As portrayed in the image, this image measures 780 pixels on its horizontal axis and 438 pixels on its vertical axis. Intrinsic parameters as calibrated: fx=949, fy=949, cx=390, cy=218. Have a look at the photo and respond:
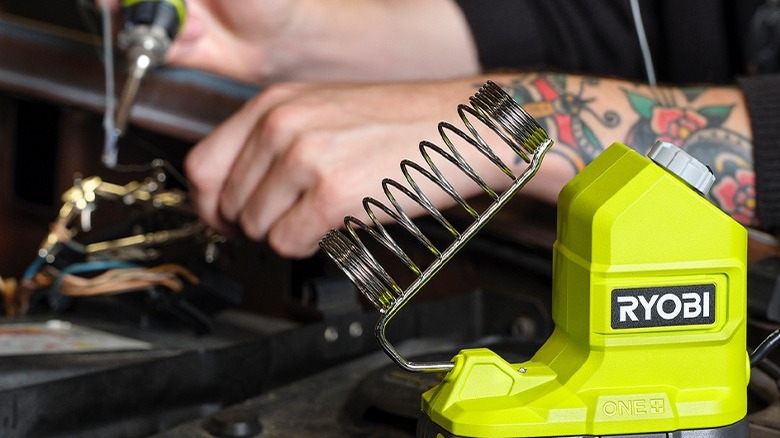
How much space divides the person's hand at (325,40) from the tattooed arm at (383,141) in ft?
1.11

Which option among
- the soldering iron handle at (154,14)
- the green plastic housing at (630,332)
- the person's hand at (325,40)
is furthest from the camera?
the person's hand at (325,40)

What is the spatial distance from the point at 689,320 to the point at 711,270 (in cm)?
2

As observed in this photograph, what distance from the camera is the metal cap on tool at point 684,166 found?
13.9 inches

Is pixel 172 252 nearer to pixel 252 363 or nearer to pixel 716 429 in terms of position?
pixel 252 363

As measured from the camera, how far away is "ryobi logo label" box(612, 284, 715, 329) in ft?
1.17

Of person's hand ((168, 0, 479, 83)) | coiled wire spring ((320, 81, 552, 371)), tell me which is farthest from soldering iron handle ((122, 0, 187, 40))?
coiled wire spring ((320, 81, 552, 371))

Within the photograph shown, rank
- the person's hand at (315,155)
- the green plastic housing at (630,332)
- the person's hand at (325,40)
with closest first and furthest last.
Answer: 1. the green plastic housing at (630,332)
2. the person's hand at (315,155)
3. the person's hand at (325,40)

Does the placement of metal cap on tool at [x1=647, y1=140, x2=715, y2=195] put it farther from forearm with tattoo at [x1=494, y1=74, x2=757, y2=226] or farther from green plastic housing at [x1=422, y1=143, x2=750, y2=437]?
forearm with tattoo at [x1=494, y1=74, x2=757, y2=226]

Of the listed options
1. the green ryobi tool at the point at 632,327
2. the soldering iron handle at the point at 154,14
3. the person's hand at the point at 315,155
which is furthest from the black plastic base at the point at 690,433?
the soldering iron handle at the point at 154,14

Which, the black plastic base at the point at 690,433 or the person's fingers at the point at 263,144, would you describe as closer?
the black plastic base at the point at 690,433

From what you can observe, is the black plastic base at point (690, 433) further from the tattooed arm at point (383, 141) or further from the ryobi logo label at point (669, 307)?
the tattooed arm at point (383, 141)

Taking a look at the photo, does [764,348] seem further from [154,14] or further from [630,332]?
[154,14]

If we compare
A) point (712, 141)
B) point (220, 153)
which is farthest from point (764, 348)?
point (220, 153)

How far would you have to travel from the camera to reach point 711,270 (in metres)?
0.36
